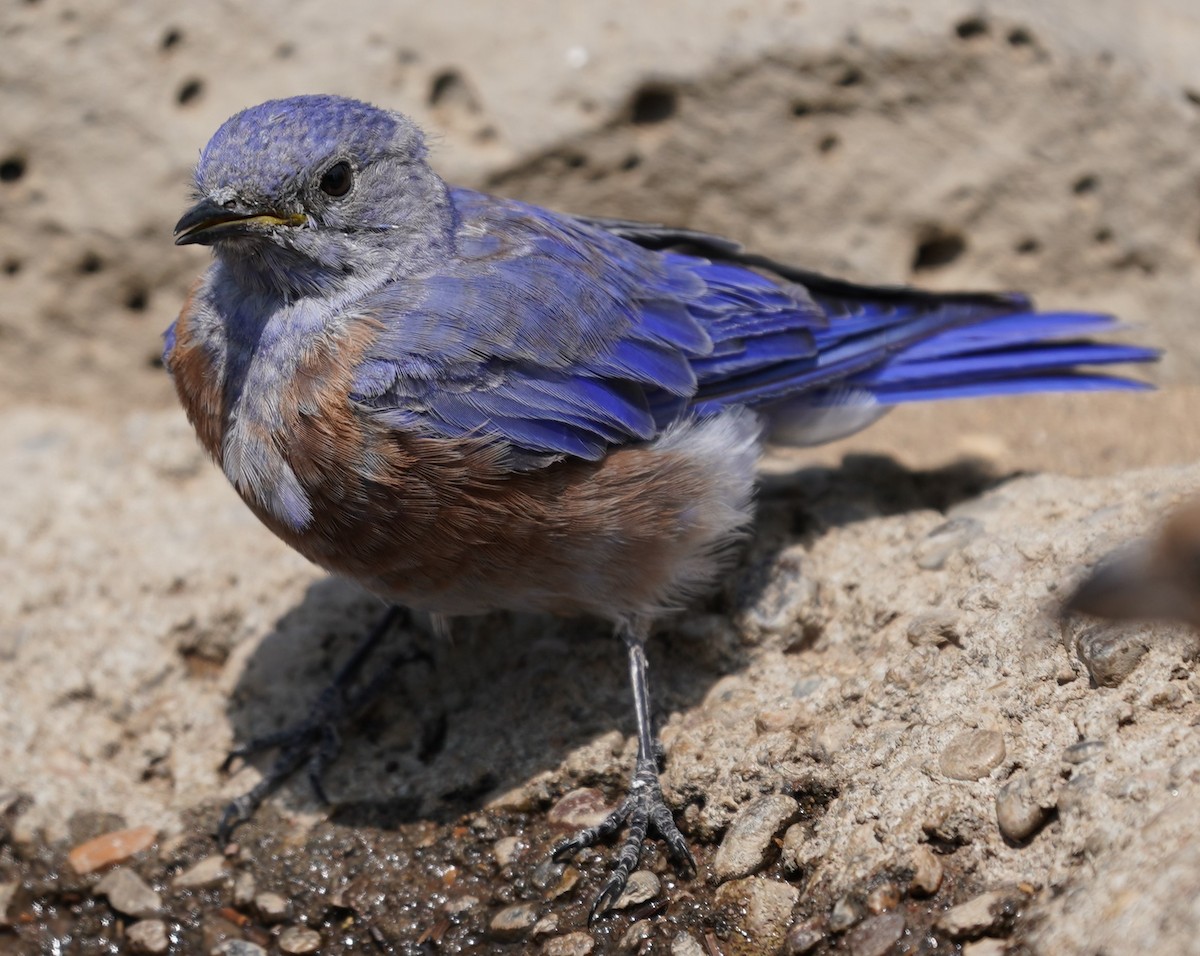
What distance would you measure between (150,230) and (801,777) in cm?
393

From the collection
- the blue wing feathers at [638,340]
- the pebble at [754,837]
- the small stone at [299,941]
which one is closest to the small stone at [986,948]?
the pebble at [754,837]

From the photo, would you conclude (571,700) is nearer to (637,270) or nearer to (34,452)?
(637,270)

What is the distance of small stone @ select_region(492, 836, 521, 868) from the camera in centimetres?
433

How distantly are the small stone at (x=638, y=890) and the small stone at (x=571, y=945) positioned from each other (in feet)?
0.50

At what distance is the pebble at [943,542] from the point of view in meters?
4.63

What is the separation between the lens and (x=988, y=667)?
13.2 feet

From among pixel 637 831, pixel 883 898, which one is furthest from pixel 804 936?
pixel 637 831

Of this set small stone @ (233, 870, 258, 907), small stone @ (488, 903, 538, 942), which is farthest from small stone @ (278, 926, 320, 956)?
small stone @ (488, 903, 538, 942)

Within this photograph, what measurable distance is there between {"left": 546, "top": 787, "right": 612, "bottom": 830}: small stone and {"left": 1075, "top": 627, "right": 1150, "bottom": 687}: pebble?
1569 millimetres

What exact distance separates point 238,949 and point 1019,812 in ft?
7.69

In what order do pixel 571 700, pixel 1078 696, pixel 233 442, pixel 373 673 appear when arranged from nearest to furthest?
pixel 1078 696 < pixel 233 442 < pixel 571 700 < pixel 373 673

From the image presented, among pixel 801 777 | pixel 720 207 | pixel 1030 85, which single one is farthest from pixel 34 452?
pixel 1030 85

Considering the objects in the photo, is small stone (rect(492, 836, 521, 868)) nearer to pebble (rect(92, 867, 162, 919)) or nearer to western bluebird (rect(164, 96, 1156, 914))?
western bluebird (rect(164, 96, 1156, 914))

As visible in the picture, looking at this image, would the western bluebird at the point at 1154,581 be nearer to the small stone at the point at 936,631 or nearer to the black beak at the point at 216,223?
the small stone at the point at 936,631
